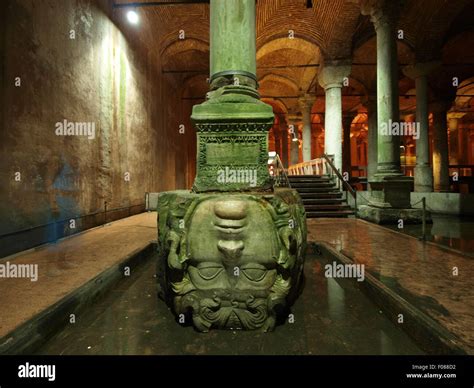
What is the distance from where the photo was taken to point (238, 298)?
2410 millimetres

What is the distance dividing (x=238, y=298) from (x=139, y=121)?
31.9 ft

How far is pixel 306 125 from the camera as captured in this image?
57.3 ft

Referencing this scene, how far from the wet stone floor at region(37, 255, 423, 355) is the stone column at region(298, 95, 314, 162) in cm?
1476

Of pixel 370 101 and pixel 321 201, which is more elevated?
pixel 370 101

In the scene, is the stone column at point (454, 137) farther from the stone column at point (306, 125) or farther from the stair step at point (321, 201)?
the stair step at point (321, 201)

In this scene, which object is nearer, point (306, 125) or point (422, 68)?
point (422, 68)

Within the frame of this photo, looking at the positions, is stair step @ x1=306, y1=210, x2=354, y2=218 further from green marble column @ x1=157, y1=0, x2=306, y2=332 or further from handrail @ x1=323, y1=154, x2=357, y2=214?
green marble column @ x1=157, y1=0, x2=306, y2=332

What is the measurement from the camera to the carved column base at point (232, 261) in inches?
93.4

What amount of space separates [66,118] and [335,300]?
6557 millimetres

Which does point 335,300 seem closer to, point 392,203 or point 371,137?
point 392,203

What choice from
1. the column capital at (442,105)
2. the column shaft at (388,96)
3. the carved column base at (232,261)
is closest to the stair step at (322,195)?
the column shaft at (388,96)

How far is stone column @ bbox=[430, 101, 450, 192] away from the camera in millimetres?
14109

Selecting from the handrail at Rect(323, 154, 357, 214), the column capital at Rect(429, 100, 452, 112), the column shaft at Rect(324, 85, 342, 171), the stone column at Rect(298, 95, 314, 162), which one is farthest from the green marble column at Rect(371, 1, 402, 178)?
the column capital at Rect(429, 100, 452, 112)

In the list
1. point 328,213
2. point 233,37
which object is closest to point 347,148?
point 328,213
